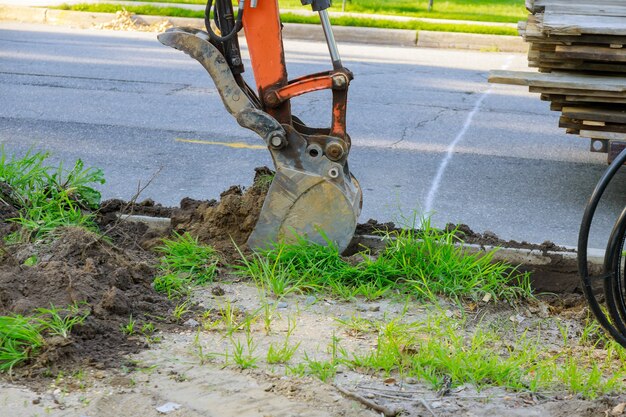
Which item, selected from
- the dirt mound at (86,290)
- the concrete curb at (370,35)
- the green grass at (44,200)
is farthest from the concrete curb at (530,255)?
the concrete curb at (370,35)

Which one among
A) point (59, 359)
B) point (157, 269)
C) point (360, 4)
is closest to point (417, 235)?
point (157, 269)

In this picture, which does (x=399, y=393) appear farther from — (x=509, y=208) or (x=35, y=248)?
(x=509, y=208)

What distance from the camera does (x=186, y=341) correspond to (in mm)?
3701

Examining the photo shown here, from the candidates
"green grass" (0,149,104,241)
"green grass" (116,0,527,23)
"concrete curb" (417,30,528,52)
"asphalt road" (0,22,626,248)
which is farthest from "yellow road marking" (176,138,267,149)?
"green grass" (116,0,527,23)

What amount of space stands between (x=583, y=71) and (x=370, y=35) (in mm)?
8641

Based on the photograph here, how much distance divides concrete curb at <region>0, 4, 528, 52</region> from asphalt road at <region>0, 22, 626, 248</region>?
1.95 m

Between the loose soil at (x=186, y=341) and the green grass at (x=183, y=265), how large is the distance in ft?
0.20

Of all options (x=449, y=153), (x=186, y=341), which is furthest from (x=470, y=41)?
(x=186, y=341)

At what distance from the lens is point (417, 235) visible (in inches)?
188

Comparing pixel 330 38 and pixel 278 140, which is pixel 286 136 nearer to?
pixel 278 140

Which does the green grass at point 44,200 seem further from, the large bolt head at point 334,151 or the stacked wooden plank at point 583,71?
the stacked wooden plank at point 583,71

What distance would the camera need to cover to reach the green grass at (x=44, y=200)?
178 inches

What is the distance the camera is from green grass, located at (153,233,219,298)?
167 inches

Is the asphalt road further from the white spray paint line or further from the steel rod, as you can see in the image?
the steel rod
